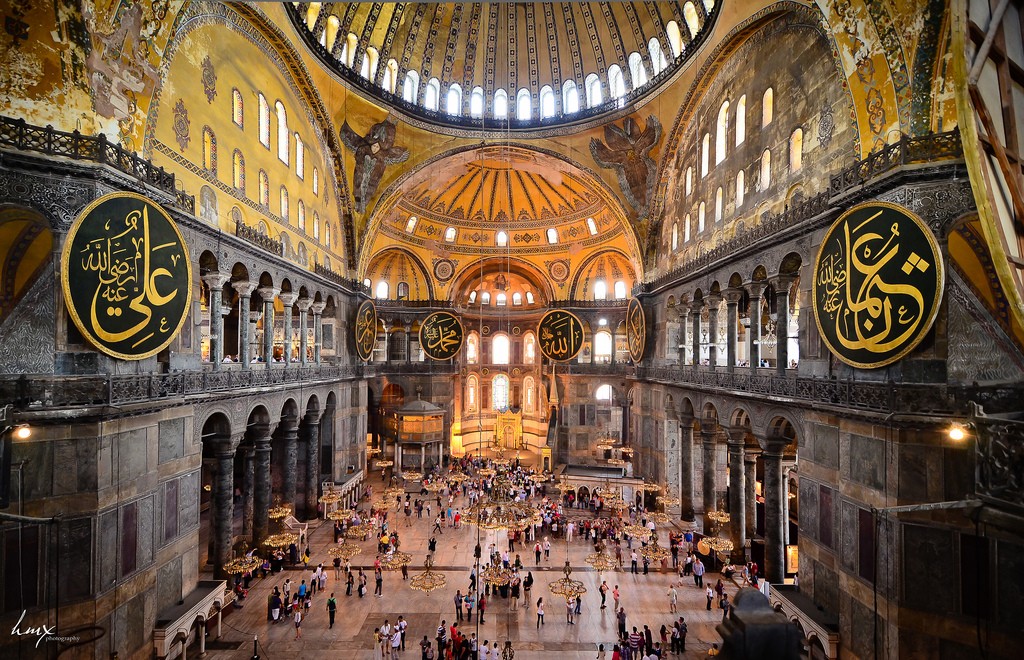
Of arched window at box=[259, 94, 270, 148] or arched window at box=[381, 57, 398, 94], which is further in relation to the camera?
arched window at box=[381, 57, 398, 94]

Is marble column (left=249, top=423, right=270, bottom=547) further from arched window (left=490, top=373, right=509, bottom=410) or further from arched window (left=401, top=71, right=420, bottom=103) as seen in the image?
arched window (left=490, top=373, right=509, bottom=410)

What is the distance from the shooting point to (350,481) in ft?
69.7

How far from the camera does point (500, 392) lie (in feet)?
113

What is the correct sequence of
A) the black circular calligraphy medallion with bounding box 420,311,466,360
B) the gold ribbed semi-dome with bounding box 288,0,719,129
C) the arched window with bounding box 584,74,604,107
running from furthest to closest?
the black circular calligraphy medallion with bounding box 420,311,466,360 < the arched window with bounding box 584,74,604,107 < the gold ribbed semi-dome with bounding box 288,0,719,129

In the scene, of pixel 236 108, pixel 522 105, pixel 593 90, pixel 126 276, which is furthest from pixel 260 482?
pixel 593 90

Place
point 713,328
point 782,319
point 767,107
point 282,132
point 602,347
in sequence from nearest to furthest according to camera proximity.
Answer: point 782,319
point 767,107
point 713,328
point 282,132
point 602,347

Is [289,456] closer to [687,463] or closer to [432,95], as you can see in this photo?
[687,463]

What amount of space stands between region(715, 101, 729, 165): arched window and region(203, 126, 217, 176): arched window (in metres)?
13.7

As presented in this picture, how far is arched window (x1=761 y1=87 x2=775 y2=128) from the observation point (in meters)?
12.8

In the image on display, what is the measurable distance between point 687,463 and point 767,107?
11.4m

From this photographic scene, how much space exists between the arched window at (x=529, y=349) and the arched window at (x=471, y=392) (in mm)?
3473

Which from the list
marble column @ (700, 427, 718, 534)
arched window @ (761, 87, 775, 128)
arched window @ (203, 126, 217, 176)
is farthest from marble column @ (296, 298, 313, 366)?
arched window @ (761, 87, 775, 128)

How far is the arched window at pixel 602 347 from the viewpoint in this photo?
96.0ft

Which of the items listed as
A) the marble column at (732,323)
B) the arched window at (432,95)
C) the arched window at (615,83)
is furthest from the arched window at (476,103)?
the marble column at (732,323)
